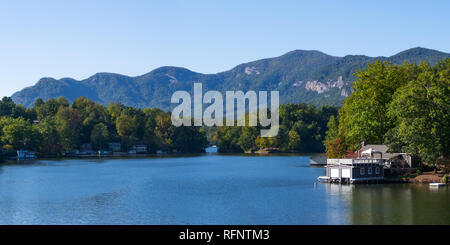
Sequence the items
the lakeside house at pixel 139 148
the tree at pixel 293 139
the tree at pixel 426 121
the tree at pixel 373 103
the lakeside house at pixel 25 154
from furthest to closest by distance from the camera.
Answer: the lakeside house at pixel 139 148, the tree at pixel 293 139, the lakeside house at pixel 25 154, the tree at pixel 373 103, the tree at pixel 426 121

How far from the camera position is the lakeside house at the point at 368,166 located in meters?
55.9

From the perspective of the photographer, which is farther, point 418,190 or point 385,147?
point 385,147

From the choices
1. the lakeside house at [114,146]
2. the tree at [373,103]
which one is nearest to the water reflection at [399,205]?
the tree at [373,103]

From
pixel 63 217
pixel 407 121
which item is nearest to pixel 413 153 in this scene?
pixel 407 121

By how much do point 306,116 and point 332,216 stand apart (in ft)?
469

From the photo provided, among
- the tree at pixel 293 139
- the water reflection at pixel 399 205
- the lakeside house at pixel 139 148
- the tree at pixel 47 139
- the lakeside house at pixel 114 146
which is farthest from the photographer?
the lakeside house at pixel 139 148

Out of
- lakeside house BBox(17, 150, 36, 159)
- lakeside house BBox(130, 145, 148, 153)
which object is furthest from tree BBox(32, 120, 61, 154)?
lakeside house BBox(130, 145, 148, 153)

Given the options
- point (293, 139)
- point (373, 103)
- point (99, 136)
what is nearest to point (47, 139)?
point (99, 136)

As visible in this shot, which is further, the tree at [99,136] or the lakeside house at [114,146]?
the lakeside house at [114,146]

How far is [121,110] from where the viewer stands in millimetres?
182625

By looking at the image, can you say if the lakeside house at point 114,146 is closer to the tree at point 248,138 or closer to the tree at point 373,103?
the tree at point 248,138

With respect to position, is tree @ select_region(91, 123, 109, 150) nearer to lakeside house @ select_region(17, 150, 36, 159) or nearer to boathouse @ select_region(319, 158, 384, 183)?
lakeside house @ select_region(17, 150, 36, 159)
